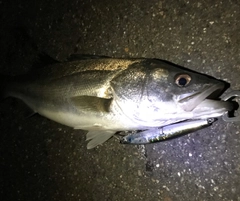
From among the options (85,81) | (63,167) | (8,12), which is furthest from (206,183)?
(8,12)

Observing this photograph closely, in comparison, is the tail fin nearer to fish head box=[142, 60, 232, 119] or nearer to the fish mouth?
fish head box=[142, 60, 232, 119]

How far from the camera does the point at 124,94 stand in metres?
1.88

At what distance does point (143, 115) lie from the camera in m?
1.83

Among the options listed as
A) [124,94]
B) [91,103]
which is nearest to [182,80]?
[124,94]

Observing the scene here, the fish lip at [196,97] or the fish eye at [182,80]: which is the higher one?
the fish eye at [182,80]

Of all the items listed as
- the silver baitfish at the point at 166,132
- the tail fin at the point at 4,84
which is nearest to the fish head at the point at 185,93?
the silver baitfish at the point at 166,132

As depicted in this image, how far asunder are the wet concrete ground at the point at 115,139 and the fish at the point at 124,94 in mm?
318

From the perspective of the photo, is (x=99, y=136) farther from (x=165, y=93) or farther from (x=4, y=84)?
(x=4, y=84)

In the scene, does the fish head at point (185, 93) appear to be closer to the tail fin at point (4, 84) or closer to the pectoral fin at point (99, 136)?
the pectoral fin at point (99, 136)

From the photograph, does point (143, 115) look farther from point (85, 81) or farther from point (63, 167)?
point (63, 167)

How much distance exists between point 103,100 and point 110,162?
0.82 m

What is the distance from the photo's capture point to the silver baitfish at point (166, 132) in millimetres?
1958

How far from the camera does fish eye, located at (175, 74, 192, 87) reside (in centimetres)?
176

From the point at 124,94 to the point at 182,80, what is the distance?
390mm
